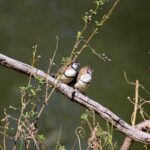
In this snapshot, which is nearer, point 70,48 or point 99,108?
point 99,108

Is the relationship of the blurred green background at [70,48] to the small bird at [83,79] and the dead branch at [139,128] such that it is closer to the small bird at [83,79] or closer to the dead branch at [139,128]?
the small bird at [83,79]

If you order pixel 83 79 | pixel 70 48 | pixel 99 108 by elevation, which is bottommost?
pixel 99 108

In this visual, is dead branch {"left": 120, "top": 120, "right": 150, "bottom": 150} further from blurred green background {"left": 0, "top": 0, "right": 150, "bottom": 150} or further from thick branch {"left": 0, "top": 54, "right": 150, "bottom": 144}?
blurred green background {"left": 0, "top": 0, "right": 150, "bottom": 150}

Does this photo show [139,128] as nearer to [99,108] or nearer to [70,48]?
[99,108]

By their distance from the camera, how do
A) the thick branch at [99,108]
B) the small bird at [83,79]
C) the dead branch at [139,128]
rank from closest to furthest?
the thick branch at [99,108], the dead branch at [139,128], the small bird at [83,79]

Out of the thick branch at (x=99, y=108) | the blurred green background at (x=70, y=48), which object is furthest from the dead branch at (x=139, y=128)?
the blurred green background at (x=70, y=48)

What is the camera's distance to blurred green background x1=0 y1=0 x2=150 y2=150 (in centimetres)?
441

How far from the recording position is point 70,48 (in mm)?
4469

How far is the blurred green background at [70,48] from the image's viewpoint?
441cm

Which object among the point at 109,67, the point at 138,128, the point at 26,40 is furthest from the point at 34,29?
the point at 138,128

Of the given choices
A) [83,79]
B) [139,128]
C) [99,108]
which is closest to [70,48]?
[83,79]

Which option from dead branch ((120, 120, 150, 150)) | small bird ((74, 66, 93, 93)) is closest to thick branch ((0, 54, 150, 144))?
dead branch ((120, 120, 150, 150))

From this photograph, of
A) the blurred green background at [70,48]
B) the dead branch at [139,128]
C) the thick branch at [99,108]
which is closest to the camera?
the thick branch at [99,108]

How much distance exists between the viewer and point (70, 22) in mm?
4582
